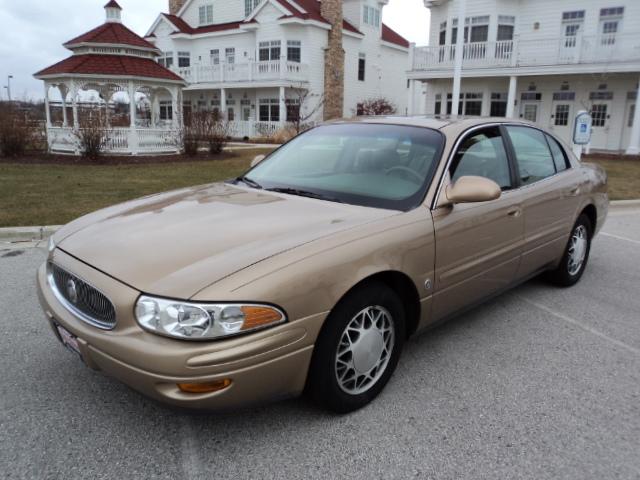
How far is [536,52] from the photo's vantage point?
72.7ft

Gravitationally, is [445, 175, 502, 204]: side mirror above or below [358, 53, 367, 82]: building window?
below

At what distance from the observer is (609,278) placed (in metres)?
5.37

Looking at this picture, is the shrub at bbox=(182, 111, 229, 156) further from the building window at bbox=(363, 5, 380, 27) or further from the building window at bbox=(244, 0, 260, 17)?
the building window at bbox=(363, 5, 380, 27)

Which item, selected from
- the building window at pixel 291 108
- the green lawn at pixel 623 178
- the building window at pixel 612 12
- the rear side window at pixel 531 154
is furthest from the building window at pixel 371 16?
the rear side window at pixel 531 154

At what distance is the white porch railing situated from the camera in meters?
17.2

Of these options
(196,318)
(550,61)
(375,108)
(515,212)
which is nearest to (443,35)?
(375,108)

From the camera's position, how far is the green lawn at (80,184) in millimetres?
7820

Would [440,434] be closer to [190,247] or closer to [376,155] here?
[190,247]

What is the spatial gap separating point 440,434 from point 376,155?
1840 mm

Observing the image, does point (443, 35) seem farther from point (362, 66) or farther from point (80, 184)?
point (80, 184)

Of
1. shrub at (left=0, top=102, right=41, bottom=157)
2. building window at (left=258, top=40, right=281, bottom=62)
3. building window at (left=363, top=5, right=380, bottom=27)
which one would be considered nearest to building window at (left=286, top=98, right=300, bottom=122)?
building window at (left=258, top=40, right=281, bottom=62)

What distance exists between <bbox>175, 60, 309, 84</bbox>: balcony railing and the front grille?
27.3 meters

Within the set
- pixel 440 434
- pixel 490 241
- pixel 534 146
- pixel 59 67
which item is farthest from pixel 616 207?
pixel 59 67

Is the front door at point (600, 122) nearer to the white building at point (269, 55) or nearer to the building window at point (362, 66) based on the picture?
the white building at point (269, 55)
